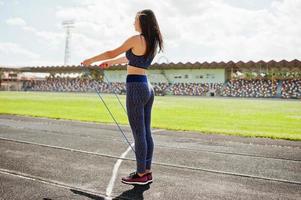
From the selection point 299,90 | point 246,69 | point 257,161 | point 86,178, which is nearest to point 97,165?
point 86,178

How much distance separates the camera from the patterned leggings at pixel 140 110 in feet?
13.4

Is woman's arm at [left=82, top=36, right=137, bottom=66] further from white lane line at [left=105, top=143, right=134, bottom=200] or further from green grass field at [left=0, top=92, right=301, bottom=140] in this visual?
green grass field at [left=0, top=92, right=301, bottom=140]

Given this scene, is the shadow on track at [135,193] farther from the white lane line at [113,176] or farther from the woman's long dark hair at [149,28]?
the woman's long dark hair at [149,28]

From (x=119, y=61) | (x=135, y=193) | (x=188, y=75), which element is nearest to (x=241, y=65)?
(x=188, y=75)

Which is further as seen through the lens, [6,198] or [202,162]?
[202,162]

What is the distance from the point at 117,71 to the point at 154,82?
1126 centimetres

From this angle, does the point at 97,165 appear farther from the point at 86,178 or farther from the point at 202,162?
the point at 202,162

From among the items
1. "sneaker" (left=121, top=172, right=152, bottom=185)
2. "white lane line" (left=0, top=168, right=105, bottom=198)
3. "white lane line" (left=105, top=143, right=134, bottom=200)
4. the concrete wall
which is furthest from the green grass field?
the concrete wall

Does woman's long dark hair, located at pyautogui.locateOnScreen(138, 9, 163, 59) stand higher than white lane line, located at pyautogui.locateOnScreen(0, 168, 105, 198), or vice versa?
woman's long dark hair, located at pyautogui.locateOnScreen(138, 9, 163, 59)

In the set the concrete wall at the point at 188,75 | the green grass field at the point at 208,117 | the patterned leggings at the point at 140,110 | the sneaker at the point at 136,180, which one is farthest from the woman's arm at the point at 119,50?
the concrete wall at the point at 188,75

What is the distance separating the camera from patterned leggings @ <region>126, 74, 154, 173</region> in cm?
409

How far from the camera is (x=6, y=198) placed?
3729mm

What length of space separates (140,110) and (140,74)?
0.47 metres

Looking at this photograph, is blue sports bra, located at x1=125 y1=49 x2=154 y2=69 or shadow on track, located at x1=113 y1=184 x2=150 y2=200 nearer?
shadow on track, located at x1=113 y1=184 x2=150 y2=200
